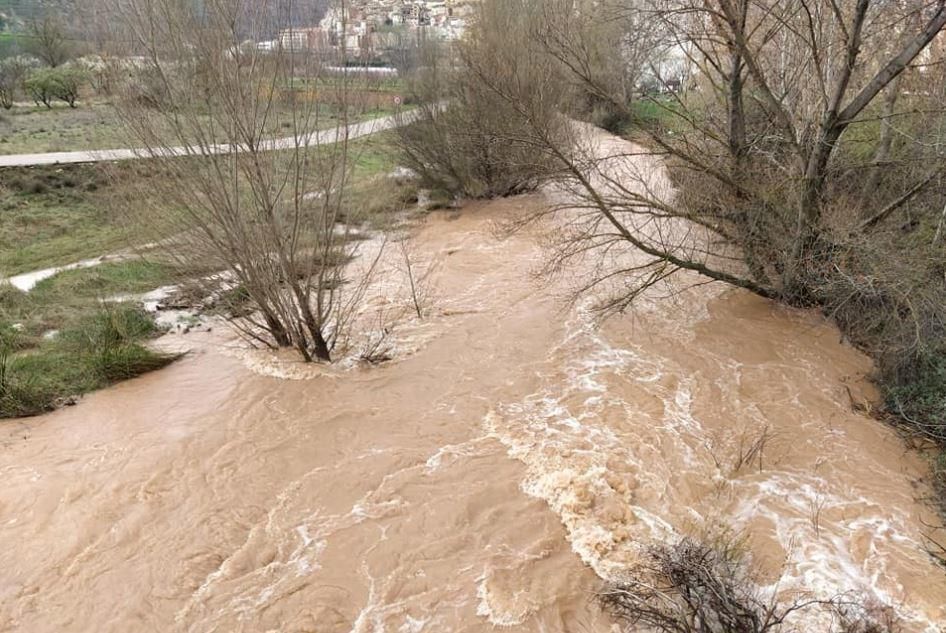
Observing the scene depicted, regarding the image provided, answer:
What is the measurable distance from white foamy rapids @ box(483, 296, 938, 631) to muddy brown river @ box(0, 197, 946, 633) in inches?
0.9

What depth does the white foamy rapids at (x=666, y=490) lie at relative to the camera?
17.2 feet

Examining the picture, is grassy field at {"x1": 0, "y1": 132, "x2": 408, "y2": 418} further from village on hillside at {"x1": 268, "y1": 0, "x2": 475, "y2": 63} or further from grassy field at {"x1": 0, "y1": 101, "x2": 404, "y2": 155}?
village on hillside at {"x1": 268, "y1": 0, "x2": 475, "y2": 63}

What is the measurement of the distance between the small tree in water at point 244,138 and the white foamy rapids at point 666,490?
348 cm


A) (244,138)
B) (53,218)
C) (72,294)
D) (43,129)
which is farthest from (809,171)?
(43,129)

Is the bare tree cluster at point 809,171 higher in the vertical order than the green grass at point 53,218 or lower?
higher

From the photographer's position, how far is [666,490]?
20.0 ft

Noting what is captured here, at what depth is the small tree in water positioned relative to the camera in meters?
6.99

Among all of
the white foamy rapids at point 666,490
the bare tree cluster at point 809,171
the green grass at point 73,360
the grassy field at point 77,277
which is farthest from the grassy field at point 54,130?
the white foamy rapids at point 666,490

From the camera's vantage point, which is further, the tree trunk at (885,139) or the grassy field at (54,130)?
the grassy field at (54,130)

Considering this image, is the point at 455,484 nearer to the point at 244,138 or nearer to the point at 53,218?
the point at 244,138

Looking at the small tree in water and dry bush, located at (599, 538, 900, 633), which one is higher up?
the small tree in water

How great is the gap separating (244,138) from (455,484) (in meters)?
4.66

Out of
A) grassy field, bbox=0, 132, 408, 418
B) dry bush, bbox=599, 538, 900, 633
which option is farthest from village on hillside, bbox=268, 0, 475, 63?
dry bush, bbox=599, 538, 900, 633

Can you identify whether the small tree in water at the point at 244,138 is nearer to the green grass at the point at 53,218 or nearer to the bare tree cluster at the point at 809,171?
the bare tree cluster at the point at 809,171
